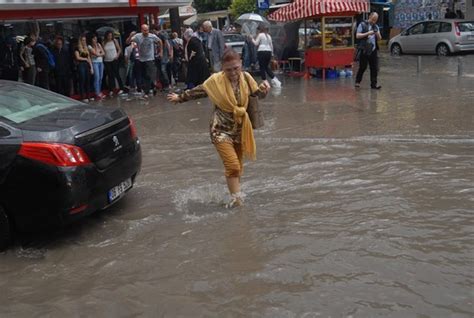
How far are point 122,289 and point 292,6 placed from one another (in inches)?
539

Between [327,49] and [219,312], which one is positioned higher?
[327,49]

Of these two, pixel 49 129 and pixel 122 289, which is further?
pixel 49 129

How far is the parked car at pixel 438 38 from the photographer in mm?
22562

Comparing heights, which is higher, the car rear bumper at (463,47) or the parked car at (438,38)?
the parked car at (438,38)

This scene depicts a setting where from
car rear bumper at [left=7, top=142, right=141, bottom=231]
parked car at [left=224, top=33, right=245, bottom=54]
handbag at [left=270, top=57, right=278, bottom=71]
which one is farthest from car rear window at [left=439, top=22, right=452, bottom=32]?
car rear bumper at [left=7, top=142, right=141, bottom=231]

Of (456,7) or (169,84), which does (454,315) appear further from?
(456,7)

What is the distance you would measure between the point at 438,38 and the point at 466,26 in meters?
1.13

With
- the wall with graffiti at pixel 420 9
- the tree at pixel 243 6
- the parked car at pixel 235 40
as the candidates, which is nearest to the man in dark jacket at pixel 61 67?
the parked car at pixel 235 40

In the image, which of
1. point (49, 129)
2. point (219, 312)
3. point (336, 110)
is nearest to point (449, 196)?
point (219, 312)

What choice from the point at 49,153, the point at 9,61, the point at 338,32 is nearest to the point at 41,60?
the point at 9,61

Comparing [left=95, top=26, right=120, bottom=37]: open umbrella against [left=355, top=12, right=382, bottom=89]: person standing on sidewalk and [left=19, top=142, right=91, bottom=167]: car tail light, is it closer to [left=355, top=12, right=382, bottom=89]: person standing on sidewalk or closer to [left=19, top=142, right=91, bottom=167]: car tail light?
[left=355, top=12, right=382, bottom=89]: person standing on sidewalk

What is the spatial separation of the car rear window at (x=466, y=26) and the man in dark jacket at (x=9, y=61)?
55.3ft

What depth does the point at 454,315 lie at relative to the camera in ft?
11.6

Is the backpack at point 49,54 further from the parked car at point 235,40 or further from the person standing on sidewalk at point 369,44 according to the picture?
the parked car at point 235,40
